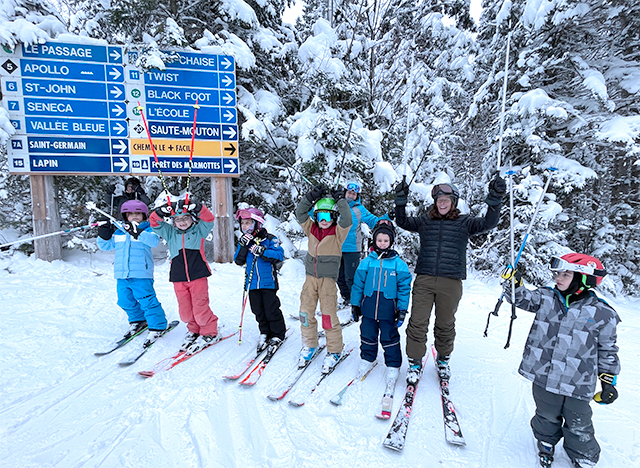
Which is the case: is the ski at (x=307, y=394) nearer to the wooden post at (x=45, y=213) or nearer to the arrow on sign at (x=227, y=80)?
the arrow on sign at (x=227, y=80)

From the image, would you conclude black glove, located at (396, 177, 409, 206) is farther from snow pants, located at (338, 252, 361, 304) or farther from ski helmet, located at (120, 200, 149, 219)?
ski helmet, located at (120, 200, 149, 219)

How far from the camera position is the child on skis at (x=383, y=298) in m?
3.44

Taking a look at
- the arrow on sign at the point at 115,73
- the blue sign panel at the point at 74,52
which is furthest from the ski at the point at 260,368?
the blue sign panel at the point at 74,52

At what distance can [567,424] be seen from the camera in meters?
2.44

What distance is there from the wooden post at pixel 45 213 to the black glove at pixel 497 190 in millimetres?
8819

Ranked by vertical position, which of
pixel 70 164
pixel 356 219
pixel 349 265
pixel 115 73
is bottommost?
pixel 349 265

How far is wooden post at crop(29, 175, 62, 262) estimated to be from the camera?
7.11 meters

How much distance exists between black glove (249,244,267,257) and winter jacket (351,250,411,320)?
1.35m

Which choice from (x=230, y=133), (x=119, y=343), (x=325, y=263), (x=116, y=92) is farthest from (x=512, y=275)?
(x=116, y=92)

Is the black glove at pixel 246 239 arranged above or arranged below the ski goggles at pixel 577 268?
above

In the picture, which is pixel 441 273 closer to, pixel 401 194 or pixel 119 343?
pixel 401 194

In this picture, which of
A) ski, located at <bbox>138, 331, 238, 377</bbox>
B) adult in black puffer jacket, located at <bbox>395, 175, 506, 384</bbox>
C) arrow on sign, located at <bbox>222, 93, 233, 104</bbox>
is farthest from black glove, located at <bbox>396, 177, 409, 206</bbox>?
arrow on sign, located at <bbox>222, 93, 233, 104</bbox>

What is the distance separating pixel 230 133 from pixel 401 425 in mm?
7181

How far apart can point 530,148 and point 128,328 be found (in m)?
9.89
